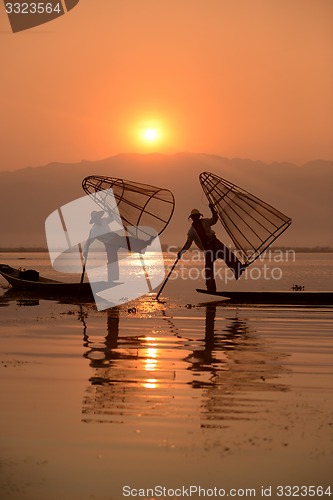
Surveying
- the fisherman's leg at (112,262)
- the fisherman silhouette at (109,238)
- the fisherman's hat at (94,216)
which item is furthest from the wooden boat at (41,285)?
the fisherman's hat at (94,216)

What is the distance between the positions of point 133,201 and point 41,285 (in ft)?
12.8

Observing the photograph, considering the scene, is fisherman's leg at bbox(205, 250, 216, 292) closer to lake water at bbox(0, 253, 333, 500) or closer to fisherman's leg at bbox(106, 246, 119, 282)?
fisherman's leg at bbox(106, 246, 119, 282)

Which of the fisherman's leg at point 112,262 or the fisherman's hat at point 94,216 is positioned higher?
the fisherman's hat at point 94,216

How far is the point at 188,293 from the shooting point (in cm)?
2862

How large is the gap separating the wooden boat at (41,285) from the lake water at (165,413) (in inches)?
331

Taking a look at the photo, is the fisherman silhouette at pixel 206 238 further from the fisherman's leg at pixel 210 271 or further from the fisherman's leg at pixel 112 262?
the fisherman's leg at pixel 112 262

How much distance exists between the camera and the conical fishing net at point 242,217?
22.8 m

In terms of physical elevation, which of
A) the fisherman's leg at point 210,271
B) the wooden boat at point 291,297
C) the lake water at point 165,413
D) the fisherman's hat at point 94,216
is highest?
the fisherman's hat at point 94,216

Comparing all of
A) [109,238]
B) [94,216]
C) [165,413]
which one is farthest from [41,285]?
[165,413]

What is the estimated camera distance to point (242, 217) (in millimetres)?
24031

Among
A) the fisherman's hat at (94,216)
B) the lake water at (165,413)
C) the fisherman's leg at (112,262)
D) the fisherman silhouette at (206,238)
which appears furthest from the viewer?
the fisherman's leg at (112,262)

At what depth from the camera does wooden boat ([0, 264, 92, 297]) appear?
2475cm

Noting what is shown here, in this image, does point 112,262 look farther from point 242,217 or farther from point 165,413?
point 165,413

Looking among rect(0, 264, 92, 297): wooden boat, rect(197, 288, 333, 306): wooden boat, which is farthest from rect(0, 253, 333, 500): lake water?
rect(0, 264, 92, 297): wooden boat
